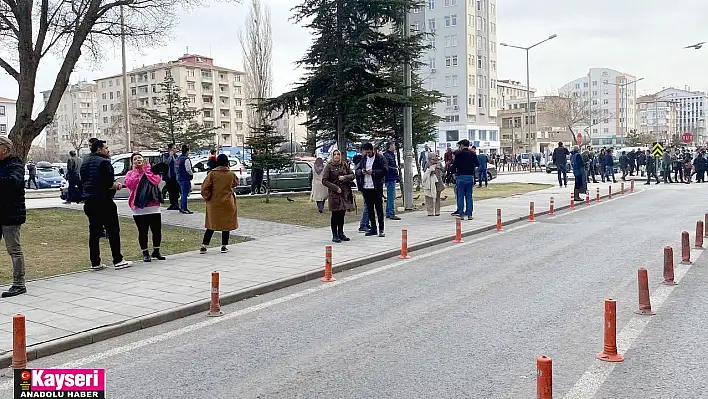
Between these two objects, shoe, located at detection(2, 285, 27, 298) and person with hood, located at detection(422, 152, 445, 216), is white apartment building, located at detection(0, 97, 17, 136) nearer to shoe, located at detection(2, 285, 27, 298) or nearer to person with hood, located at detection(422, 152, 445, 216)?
person with hood, located at detection(422, 152, 445, 216)

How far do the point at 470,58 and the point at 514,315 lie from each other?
266ft

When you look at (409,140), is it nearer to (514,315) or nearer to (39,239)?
(39,239)

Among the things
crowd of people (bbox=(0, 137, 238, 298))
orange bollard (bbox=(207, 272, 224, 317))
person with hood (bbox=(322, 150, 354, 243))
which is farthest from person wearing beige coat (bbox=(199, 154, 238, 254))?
orange bollard (bbox=(207, 272, 224, 317))

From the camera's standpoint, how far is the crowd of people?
8305mm

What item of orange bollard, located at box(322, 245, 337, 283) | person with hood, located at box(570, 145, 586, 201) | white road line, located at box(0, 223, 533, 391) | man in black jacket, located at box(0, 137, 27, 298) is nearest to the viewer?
white road line, located at box(0, 223, 533, 391)

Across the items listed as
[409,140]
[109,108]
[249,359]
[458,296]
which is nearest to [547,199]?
[409,140]

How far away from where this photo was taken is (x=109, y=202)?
10.3 meters

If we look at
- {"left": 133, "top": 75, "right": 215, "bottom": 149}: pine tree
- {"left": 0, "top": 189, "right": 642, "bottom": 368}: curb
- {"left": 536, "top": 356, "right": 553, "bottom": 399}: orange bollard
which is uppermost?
{"left": 133, "top": 75, "right": 215, "bottom": 149}: pine tree

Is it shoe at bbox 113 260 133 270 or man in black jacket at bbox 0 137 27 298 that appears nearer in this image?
man in black jacket at bbox 0 137 27 298

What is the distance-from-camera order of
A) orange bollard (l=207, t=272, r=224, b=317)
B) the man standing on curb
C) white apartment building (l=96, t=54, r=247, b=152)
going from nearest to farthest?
orange bollard (l=207, t=272, r=224, b=317) → the man standing on curb → white apartment building (l=96, t=54, r=247, b=152)

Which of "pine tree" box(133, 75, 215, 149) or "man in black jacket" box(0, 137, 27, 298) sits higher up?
"pine tree" box(133, 75, 215, 149)

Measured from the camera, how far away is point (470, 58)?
84.5 metres

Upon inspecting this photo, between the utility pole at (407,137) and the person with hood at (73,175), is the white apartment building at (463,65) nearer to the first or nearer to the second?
the utility pole at (407,137)

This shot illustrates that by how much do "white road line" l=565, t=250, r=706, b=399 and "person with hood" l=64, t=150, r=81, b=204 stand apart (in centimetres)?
1428
